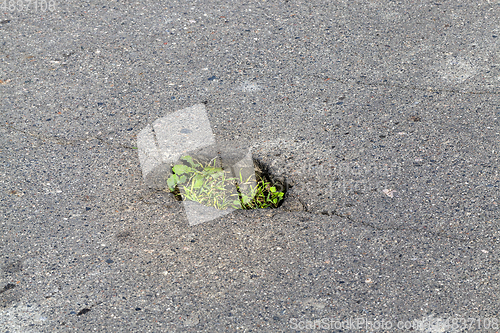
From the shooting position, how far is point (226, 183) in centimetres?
291

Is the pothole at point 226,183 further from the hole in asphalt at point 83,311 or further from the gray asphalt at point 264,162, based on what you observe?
the hole in asphalt at point 83,311

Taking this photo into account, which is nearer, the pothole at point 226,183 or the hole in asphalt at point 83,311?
the hole in asphalt at point 83,311

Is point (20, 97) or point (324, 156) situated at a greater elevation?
point (20, 97)

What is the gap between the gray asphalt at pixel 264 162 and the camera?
2275mm

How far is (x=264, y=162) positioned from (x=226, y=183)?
0.28 m

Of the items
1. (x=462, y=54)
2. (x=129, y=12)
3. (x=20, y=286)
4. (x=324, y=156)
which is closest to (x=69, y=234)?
(x=20, y=286)

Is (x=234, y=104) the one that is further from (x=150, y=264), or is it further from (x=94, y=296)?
(x=94, y=296)

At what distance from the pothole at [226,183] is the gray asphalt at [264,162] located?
9 cm

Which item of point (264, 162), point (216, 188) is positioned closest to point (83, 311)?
point (216, 188)

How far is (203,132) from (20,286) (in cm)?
145

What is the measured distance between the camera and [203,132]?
319 centimetres

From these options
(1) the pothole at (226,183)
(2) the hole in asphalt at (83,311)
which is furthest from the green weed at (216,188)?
(2) the hole in asphalt at (83,311)

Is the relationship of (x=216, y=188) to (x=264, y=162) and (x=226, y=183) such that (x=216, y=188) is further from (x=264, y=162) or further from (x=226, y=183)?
(x=264, y=162)

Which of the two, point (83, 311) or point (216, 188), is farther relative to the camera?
point (216, 188)
